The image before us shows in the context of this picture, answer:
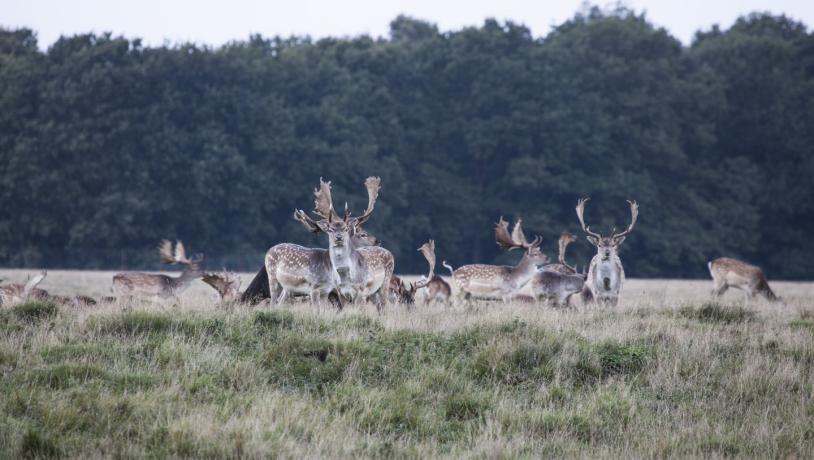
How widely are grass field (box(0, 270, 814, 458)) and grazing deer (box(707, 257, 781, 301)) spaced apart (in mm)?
7747

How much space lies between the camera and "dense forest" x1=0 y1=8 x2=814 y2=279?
36719 millimetres

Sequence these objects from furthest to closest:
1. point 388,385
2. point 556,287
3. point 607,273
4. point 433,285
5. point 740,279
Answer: point 740,279 → point 433,285 → point 556,287 → point 607,273 → point 388,385

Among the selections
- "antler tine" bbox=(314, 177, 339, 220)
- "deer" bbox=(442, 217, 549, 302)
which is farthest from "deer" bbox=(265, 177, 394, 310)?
"deer" bbox=(442, 217, 549, 302)

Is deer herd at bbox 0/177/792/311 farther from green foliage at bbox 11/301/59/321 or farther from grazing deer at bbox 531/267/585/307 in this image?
green foliage at bbox 11/301/59/321

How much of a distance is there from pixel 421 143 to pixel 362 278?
30570 millimetres

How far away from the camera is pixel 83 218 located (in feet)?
119

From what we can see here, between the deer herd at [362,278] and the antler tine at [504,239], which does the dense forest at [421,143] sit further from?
the antler tine at [504,239]

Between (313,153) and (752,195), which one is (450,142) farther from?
(752,195)

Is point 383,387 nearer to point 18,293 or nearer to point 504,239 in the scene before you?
point 18,293

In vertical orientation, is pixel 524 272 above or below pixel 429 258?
below

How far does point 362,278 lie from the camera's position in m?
12.7

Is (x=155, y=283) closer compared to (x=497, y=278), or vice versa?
(x=497, y=278)

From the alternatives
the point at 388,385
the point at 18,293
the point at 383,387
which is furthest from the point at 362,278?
the point at 18,293

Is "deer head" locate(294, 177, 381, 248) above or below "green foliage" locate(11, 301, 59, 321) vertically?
above
